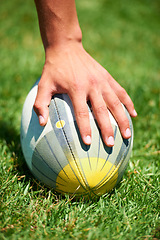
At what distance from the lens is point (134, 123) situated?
3.90m

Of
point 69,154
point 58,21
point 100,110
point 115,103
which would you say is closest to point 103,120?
point 100,110

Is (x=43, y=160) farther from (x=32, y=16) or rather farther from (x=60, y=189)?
(x=32, y=16)

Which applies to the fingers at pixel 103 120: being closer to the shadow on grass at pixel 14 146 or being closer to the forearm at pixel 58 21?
the forearm at pixel 58 21

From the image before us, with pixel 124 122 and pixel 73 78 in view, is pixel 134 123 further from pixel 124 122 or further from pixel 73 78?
pixel 73 78

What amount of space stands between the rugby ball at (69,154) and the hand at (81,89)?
6cm

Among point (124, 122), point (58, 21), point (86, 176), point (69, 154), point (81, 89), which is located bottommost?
point (86, 176)

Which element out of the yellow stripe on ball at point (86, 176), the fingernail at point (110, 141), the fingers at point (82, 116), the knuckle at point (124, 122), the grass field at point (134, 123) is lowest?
the grass field at point (134, 123)

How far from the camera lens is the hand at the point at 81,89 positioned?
2.17 metres

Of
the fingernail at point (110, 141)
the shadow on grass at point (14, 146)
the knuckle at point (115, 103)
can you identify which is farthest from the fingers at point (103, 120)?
the shadow on grass at point (14, 146)

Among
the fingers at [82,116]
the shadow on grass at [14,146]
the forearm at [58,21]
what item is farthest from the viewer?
the shadow on grass at [14,146]

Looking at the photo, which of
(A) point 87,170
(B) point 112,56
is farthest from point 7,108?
(B) point 112,56

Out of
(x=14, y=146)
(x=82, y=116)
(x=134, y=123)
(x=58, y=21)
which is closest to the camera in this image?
(x=82, y=116)

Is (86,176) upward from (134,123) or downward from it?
upward

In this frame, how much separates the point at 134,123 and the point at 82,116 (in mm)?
1929
